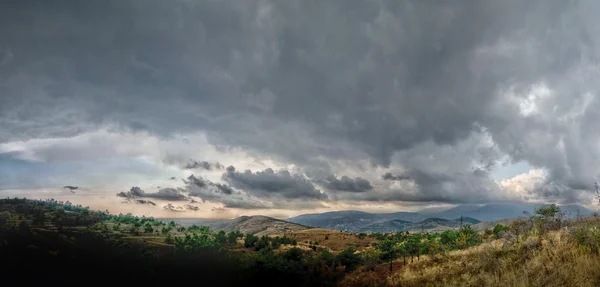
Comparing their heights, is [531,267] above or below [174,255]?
above

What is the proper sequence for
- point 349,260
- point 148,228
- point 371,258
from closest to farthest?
point 148,228, point 371,258, point 349,260

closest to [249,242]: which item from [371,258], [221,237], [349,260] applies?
[221,237]

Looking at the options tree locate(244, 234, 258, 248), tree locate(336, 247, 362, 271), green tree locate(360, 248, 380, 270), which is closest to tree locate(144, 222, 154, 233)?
tree locate(244, 234, 258, 248)

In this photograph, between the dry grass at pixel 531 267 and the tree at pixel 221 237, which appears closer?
the dry grass at pixel 531 267

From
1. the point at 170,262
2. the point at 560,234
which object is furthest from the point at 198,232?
the point at 560,234

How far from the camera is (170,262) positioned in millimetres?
37812

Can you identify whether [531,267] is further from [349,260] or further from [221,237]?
[349,260]

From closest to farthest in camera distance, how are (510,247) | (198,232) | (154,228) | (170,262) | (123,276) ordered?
1. (510,247)
2. (123,276)
3. (170,262)
4. (154,228)
5. (198,232)

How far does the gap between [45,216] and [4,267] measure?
645cm

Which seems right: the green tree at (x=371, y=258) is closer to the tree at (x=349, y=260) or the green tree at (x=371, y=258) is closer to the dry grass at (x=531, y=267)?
the tree at (x=349, y=260)

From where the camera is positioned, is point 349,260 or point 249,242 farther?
point 249,242

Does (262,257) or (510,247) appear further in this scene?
(262,257)

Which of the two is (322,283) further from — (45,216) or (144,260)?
(45,216)

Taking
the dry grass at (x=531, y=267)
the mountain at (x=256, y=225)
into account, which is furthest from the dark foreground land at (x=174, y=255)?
the mountain at (x=256, y=225)
